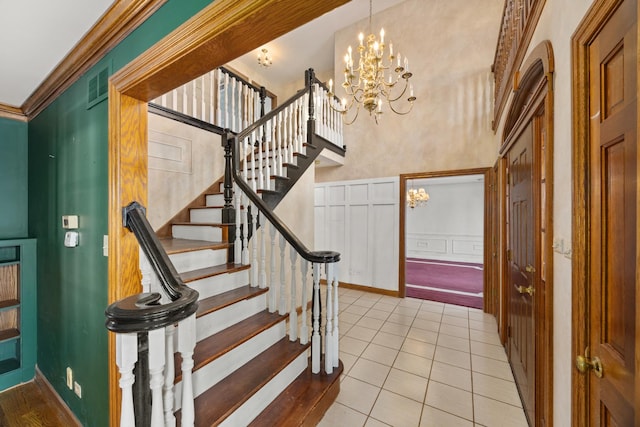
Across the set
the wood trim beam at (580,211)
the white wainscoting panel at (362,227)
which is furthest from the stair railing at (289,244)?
the white wainscoting panel at (362,227)

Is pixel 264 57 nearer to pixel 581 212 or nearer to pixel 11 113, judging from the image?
pixel 11 113

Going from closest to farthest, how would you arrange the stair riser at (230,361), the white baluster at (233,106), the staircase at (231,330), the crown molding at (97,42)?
the staircase at (231,330) < the crown molding at (97,42) < the stair riser at (230,361) < the white baluster at (233,106)

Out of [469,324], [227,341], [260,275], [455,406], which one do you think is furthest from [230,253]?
[469,324]

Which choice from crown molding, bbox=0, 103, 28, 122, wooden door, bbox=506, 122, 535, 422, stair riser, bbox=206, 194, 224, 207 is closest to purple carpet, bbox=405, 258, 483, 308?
wooden door, bbox=506, 122, 535, 422

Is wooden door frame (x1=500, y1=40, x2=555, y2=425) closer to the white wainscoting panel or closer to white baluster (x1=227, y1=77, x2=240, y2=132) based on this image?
the white wainscoting panel

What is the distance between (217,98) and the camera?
12.2 ft

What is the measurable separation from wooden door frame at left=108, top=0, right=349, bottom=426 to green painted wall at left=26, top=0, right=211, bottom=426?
0.11m

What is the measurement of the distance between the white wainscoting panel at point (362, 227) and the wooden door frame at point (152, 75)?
147 inches

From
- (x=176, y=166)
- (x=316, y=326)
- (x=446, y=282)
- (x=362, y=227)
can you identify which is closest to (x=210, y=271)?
(x=316, y=326)

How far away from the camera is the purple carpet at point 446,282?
4.42 m

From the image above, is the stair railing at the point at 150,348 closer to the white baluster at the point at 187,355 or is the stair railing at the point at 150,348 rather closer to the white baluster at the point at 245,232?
the white baluster at the point at 187,355

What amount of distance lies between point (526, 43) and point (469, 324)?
125 inches

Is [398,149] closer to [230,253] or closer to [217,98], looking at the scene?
[217,98]

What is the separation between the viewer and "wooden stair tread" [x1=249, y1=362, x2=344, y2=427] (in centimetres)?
152
